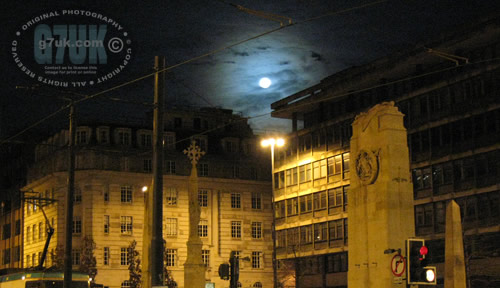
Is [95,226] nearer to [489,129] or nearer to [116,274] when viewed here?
[116,274]

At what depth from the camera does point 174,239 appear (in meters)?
88.9

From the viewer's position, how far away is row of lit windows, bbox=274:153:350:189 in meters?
72.6

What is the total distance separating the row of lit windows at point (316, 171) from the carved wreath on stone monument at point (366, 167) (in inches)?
1724

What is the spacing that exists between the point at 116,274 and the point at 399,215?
6285 cm

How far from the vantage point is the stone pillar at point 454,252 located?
32250 millimetres

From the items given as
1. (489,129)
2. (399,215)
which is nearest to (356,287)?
(399,215)

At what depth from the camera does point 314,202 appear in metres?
76.2

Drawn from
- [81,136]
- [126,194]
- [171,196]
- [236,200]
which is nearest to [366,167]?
[126,194]

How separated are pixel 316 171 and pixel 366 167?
163ft

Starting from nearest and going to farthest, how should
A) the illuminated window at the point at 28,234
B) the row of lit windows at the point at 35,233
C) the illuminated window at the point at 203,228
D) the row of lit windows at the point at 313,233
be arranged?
the row of lit windows at the point at 313,233, the illuminated window at the point at 203,228, the row of lit windows at the point at 35,233, the illuminated window at the point at 28,234

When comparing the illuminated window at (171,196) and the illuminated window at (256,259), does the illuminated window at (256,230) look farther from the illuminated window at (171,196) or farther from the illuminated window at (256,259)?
the illuminated window at (171,196)

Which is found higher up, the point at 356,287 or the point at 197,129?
the point at 197,129

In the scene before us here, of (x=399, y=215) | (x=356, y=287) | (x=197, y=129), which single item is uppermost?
(x=197, y=129)

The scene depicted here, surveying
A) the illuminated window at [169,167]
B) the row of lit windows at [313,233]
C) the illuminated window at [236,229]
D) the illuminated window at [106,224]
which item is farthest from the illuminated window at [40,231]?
the row of lit windows at [313,233]
